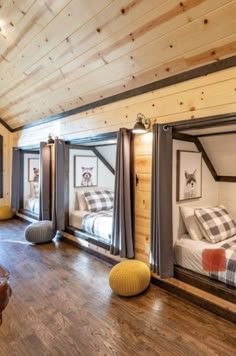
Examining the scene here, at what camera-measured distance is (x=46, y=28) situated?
2779 mm

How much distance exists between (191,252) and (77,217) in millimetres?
2389

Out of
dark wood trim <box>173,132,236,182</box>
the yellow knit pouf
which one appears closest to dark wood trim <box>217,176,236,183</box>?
dark wood trim <box>173,132,236,182</box>

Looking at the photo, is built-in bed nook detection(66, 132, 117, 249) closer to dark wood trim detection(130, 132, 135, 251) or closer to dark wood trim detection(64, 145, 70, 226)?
dark wood trim detection(64, 145, 70, 226)

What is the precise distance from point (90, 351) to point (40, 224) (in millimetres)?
2876

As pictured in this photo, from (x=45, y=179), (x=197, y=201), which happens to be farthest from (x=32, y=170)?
(x=197, y=201)

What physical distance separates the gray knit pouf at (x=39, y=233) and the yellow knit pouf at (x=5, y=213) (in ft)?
7.46

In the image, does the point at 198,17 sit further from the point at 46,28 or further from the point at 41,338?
the point at 41,338

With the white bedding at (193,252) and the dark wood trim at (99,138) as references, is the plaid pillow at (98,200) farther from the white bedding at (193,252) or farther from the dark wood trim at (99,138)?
the white bedding at (193,252)

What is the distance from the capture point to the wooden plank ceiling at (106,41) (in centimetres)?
204

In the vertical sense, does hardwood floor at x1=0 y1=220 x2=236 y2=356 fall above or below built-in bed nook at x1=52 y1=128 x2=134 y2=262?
below

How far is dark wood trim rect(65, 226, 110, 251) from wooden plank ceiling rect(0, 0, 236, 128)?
6.91ft

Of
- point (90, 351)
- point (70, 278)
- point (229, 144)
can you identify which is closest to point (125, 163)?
point (229, 144)

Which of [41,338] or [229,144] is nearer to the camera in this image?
[41,338]

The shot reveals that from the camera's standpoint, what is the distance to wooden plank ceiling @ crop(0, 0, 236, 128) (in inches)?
80.5
